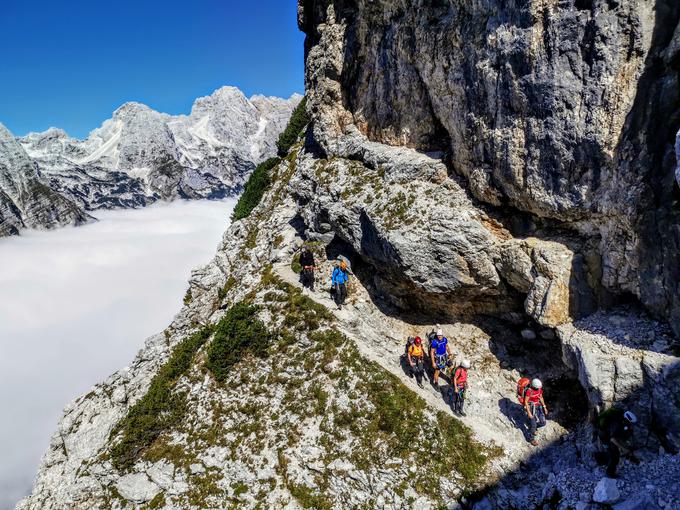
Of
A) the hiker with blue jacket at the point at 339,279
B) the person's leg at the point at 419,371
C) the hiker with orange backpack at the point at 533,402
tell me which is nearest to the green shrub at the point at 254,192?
the hiker with blue jacket at the point at 339,279

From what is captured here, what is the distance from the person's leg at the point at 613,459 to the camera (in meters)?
13.2

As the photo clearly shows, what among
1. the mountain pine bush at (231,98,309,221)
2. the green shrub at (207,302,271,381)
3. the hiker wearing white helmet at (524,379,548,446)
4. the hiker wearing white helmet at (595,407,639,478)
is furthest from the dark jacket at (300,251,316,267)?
the mountain pine bush at (231,98,309,221)

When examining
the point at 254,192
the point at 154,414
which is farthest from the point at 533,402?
the point at 254,192

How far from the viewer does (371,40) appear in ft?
90.2

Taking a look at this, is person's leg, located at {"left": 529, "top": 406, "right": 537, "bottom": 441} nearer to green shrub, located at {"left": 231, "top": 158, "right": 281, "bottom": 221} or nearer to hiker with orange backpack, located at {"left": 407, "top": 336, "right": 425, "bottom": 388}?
hiker with orange backpack, located at {"left": 407, "top": 336, "right": 425, "bottom": 388}

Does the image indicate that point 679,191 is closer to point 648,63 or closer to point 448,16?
point 648,63

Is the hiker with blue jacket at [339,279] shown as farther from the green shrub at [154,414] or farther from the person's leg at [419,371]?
the green shrub at [154,414]

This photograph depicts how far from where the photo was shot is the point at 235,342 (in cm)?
2370

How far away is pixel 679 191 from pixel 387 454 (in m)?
16.2

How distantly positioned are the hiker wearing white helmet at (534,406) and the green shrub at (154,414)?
19033 mm

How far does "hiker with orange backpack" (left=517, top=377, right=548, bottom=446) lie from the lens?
16484 millimetres

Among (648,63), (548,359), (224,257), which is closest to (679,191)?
(648,63)

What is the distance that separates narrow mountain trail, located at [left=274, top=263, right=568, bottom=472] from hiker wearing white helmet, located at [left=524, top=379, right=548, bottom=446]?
1.17 ft

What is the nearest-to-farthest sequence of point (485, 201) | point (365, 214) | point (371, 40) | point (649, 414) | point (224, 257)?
point (649, 414) → point (485, 201) → point (365, 214) → point (371, 40) → point (224, 257)
